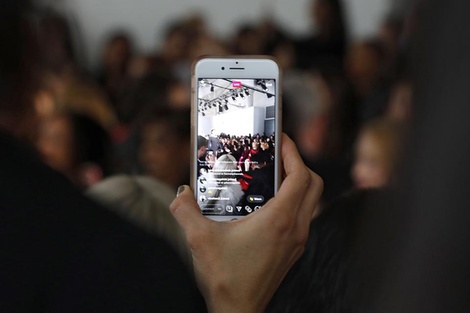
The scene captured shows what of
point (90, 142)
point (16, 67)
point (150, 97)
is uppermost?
point (16, 67)

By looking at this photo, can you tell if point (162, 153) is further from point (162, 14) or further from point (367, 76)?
point (162, 14)

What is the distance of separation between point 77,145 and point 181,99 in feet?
0.95

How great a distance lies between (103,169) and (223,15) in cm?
114

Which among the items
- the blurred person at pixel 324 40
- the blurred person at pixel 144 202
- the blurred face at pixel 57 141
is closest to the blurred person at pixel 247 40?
the blurred person at pixel 324 40

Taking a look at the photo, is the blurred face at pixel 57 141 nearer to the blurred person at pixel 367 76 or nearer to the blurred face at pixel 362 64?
the blurred person at pixel 367 76

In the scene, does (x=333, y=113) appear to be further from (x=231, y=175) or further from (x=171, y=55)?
(x=231, y=175)

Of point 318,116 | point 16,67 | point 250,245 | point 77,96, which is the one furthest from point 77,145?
point 16,67

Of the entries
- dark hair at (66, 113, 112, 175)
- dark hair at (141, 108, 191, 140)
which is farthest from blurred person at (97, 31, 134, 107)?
dark hair at (141, 108, 191, 140)

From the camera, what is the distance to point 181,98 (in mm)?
1888

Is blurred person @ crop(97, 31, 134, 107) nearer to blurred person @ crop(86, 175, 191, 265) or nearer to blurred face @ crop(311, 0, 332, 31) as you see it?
blurred face @ crop(311, 0, 332, 31)

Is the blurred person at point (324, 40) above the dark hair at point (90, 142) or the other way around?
above

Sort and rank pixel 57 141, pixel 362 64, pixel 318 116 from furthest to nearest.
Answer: pixel 362 64, pixel 318 116, pixel 57 141

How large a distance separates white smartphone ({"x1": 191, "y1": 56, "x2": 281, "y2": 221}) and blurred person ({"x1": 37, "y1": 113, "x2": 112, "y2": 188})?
111 cm

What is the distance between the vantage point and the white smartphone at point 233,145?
55 cm
